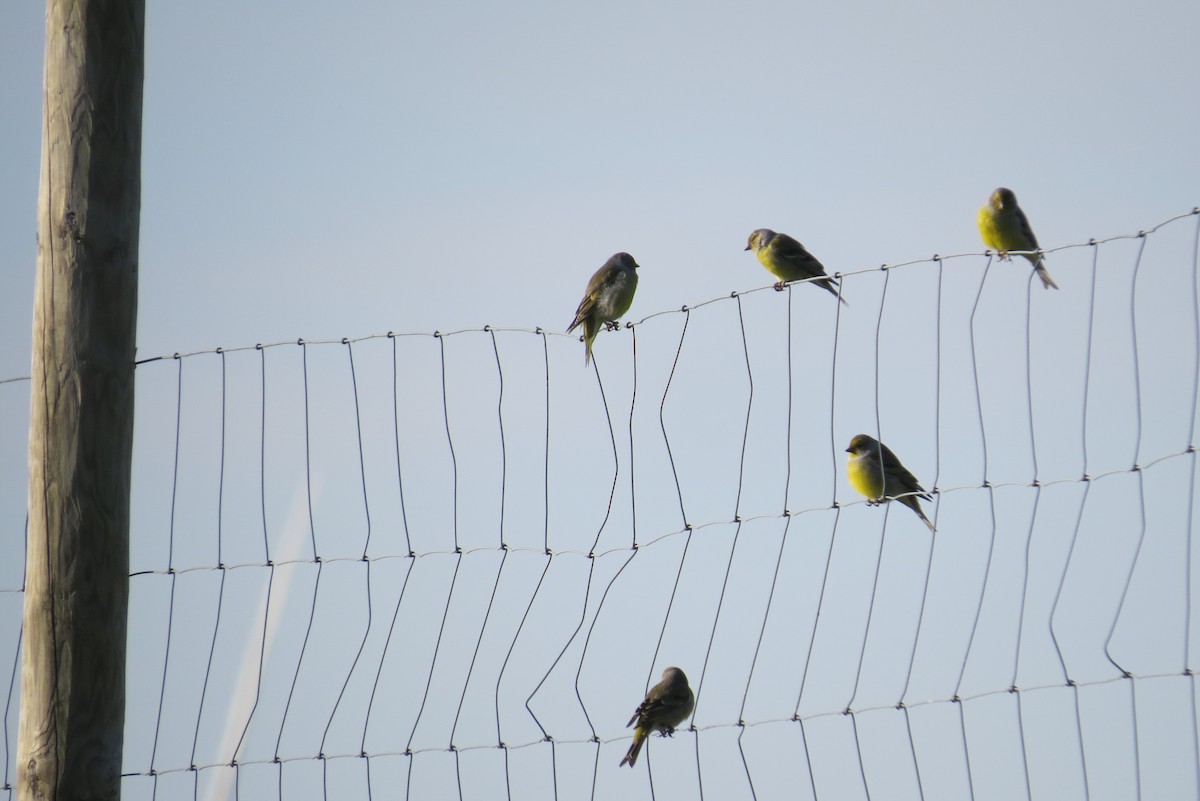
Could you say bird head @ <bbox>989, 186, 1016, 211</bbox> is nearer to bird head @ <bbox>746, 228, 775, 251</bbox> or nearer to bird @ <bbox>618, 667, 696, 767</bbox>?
bird head @ <bbox>746, 228, 775, 251</bbox>

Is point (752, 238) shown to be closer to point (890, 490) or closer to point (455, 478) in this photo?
point (890, 490)

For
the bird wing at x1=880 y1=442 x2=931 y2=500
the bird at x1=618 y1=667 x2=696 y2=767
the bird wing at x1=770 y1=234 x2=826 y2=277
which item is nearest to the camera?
the bird at x1=618 y1=667 x2=696 y2=767

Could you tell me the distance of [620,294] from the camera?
9.45 meters

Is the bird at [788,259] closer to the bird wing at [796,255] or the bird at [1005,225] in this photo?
the bird wing at [796,255]

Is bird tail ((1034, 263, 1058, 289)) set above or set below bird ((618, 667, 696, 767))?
above

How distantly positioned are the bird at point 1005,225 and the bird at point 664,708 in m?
3.62

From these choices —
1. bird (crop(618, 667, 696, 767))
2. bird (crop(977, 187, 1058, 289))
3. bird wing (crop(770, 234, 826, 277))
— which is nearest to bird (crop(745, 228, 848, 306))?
bird wing (crop(770, 234, 826, 277))

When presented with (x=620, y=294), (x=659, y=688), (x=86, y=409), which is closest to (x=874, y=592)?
(x=86, y=409)

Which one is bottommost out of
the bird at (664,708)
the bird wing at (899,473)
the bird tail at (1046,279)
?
the bird at (664,708)

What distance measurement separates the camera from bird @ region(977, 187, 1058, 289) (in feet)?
30.8

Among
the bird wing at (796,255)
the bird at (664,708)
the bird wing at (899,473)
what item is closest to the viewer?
the bird at (664,708)

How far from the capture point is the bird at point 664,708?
7.44 meters

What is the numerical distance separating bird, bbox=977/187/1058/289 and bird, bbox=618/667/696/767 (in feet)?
11.9

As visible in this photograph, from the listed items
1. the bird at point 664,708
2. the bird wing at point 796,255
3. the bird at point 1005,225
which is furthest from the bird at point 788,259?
the bird at point 664,708
